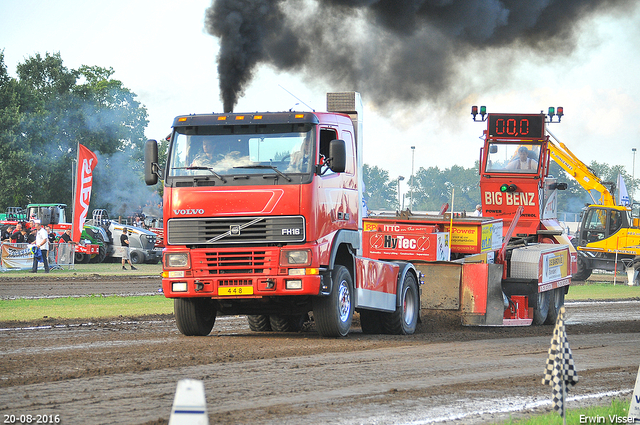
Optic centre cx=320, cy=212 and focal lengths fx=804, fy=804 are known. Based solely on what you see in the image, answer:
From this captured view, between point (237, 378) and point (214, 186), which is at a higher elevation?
point (214, 186)

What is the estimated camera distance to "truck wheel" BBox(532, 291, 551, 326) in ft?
51.5

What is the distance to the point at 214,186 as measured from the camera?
11.1 m

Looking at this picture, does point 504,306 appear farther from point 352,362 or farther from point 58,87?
point 58,87

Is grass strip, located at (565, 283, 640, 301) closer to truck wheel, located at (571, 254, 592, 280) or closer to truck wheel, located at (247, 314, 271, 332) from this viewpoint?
truck wheel, located at (571, 254, 592, 280)

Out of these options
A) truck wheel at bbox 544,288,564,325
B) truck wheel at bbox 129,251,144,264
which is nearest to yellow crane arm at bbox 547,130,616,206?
truck wheel at bbox 544,288,564,325

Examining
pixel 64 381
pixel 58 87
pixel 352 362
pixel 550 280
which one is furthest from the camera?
pixel 58 87

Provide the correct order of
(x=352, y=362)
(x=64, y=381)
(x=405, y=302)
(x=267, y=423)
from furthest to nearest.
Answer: (x=405, y=302)
(x=352, y=362)
(x=64, y=381)
(x=267, y=423)

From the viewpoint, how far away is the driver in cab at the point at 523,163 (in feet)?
57.7

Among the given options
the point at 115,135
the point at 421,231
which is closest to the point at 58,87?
the point at 115,135

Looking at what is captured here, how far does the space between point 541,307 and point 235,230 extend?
24.8ft

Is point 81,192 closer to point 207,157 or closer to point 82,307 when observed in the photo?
point 82,307

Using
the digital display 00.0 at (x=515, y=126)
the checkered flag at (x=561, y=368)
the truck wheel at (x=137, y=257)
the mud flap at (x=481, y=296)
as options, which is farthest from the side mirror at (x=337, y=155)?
the truck wheel at (x=137, y=257)

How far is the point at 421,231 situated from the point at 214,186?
195 inches

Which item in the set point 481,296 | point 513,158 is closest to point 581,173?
point 513,158
